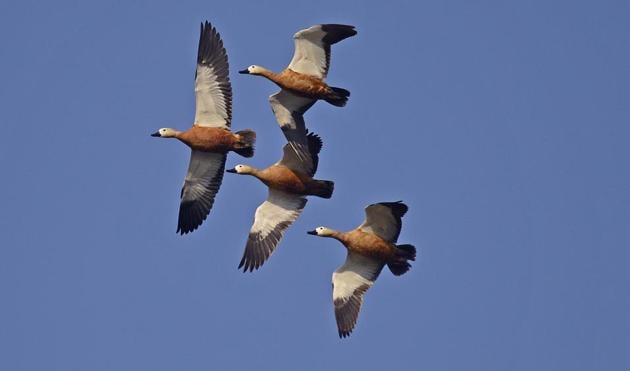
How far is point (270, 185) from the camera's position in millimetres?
33219

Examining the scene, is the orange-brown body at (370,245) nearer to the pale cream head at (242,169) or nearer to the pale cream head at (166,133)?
the pale cream head at (242,169)

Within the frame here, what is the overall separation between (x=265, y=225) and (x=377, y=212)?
122 inches

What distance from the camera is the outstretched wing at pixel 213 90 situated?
33.1 m

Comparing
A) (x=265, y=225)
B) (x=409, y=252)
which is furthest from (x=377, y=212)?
(x=265, y=225)

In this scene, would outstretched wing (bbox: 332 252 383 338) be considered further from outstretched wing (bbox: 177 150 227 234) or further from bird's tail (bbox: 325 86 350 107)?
outstretched wing (bbox: 177 150 227 234)

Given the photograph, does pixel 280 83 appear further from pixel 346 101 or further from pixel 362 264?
pixel 362 264

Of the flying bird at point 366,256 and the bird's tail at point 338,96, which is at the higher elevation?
the bird's tail at point 338,96

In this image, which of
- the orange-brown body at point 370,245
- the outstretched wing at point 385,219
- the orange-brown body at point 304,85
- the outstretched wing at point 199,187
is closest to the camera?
the outstretched wing at point 385,219

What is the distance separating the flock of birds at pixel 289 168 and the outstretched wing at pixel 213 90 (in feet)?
0.07

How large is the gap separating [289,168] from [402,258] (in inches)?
125

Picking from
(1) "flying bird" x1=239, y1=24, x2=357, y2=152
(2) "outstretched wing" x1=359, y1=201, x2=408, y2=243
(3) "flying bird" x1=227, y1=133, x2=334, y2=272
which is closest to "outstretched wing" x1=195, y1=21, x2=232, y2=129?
(1) "flying bird" x1=239, y1=24, x2=357, y2=152

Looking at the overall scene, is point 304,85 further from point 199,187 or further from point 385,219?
point 199,187

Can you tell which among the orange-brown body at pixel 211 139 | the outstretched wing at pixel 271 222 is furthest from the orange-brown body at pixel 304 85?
the outstretched wing at pixel 271 222

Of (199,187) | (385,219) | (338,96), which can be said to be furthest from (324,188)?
(199,187)
